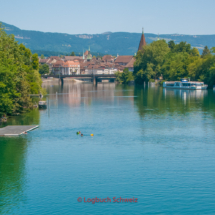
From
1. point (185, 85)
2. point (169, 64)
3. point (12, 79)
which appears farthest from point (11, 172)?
point (169, 64)

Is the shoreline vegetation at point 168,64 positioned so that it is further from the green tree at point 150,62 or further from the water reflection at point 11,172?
the water reflection at point 11,172

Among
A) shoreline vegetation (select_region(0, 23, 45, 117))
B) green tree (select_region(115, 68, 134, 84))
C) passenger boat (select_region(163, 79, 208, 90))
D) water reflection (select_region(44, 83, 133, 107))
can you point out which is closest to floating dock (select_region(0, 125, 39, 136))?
shoreline vegetation (select_region(0, 23, 45, 117))

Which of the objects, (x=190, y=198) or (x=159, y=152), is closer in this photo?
(x=190, y=198)

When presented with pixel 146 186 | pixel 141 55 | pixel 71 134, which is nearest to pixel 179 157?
pixel 146 186

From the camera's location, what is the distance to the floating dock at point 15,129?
4178 centimetres

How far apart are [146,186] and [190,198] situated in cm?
332

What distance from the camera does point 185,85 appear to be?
417 ft

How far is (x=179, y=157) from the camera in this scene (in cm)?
3195

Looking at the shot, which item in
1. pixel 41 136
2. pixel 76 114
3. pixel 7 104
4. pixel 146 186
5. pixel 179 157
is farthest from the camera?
pixel 76 114

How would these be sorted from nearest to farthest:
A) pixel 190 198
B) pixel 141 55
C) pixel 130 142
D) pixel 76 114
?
pixel 190 198 → pixel 130 142 → pixel 76 114 → pixel 141 55

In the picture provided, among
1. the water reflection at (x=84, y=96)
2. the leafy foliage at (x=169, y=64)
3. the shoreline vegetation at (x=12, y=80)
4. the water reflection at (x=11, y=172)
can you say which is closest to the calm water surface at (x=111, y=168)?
the water reflection at (x=11, y=172)

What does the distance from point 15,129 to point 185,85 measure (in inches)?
3635

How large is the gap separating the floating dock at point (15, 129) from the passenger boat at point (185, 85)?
81545 millimetres

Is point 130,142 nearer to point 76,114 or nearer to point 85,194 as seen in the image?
point 85,194
